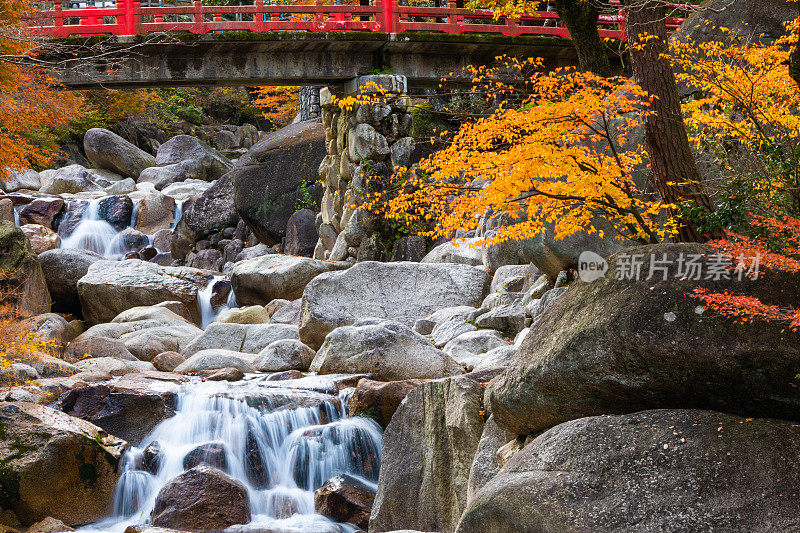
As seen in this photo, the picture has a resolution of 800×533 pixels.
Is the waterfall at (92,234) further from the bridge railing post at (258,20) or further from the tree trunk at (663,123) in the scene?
the tree trunk at (663,123)

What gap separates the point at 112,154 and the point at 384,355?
23.8 metres

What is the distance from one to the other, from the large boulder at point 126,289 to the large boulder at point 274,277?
1.30 metres

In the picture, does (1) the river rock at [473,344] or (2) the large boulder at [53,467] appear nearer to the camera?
(2) the large boulder at [53,467]

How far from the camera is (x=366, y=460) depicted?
923 centimetres

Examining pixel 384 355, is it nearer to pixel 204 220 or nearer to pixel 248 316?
pixel 248 316

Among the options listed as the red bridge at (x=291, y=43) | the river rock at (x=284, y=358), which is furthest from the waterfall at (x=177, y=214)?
the river rock at (x=284, y=358)

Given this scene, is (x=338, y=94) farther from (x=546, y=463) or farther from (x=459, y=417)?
(x=546, y=463)

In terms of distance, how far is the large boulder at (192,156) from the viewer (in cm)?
3072

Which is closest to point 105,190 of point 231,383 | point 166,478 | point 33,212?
point 33,212

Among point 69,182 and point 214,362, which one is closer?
point 214,362

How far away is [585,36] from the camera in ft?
30.6

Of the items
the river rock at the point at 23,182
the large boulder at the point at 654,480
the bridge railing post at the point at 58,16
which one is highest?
the bridge railing post at the point at 58,16

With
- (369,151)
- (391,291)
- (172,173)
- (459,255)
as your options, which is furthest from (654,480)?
(172,173)

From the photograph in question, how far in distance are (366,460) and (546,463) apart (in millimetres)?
5101
